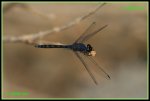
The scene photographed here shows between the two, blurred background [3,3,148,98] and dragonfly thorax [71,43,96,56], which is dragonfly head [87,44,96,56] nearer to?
dragonfly thorax [71,43,96,56]

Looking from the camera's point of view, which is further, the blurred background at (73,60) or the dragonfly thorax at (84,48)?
the blurred background at (73,60)

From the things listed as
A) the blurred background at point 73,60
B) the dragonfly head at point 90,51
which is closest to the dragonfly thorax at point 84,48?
the dragonfly head at point 90,51

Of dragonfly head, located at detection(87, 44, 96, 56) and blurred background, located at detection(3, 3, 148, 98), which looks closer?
dragonfly head, located at detection(87, 44, 96, 56)

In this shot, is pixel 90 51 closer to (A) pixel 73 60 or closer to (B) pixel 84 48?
(B) pixel 84 48

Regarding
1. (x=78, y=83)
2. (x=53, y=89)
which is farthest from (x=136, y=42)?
(x=53, y=89)

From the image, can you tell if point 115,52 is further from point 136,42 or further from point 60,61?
point 60,61

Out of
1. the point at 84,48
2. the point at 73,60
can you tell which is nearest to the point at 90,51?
the point at 84,48

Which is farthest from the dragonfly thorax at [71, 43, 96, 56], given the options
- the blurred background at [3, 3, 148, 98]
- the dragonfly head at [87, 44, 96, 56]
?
the blurred background at [3, 3, 148, 98]

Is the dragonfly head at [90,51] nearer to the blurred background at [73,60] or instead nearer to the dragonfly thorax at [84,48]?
the dragonfly thorax at [84,48]
